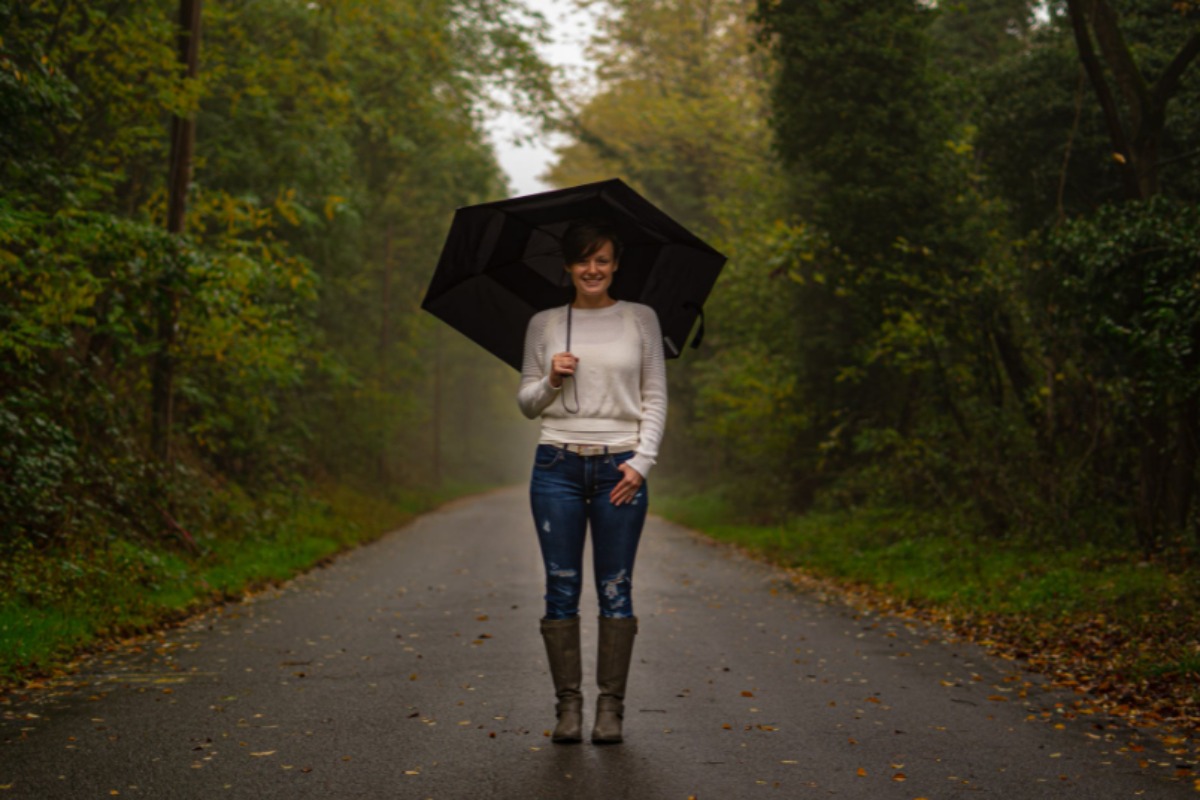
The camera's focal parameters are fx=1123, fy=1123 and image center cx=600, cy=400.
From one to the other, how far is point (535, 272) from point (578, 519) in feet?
4.08

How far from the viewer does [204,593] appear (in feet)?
33.6

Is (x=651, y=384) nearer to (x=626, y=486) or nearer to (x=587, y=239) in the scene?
(x=626, y=486)

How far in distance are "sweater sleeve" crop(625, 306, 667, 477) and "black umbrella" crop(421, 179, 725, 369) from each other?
0.89 feet

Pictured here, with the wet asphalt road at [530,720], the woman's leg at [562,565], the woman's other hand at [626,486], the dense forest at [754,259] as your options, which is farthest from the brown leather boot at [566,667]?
the dense forest at [754,259]

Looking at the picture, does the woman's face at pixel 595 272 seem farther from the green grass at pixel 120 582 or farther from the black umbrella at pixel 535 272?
the green grass at pixel 120 582

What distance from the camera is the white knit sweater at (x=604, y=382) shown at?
484 centimetres

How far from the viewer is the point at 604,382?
4.85 metres

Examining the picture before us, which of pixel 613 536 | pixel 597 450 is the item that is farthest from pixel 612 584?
pixel 597 450

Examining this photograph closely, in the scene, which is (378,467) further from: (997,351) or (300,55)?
(997,351)

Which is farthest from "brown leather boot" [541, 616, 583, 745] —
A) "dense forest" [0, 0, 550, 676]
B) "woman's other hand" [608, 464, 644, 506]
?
"dense forest" [0, 0, 550, 676]

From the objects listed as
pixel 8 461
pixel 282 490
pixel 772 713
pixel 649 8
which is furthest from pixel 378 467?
pixel 772 713

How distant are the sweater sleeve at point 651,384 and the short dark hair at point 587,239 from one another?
0.32m

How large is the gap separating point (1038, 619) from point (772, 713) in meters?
3.94

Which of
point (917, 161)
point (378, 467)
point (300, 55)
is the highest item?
point (300, 55)
